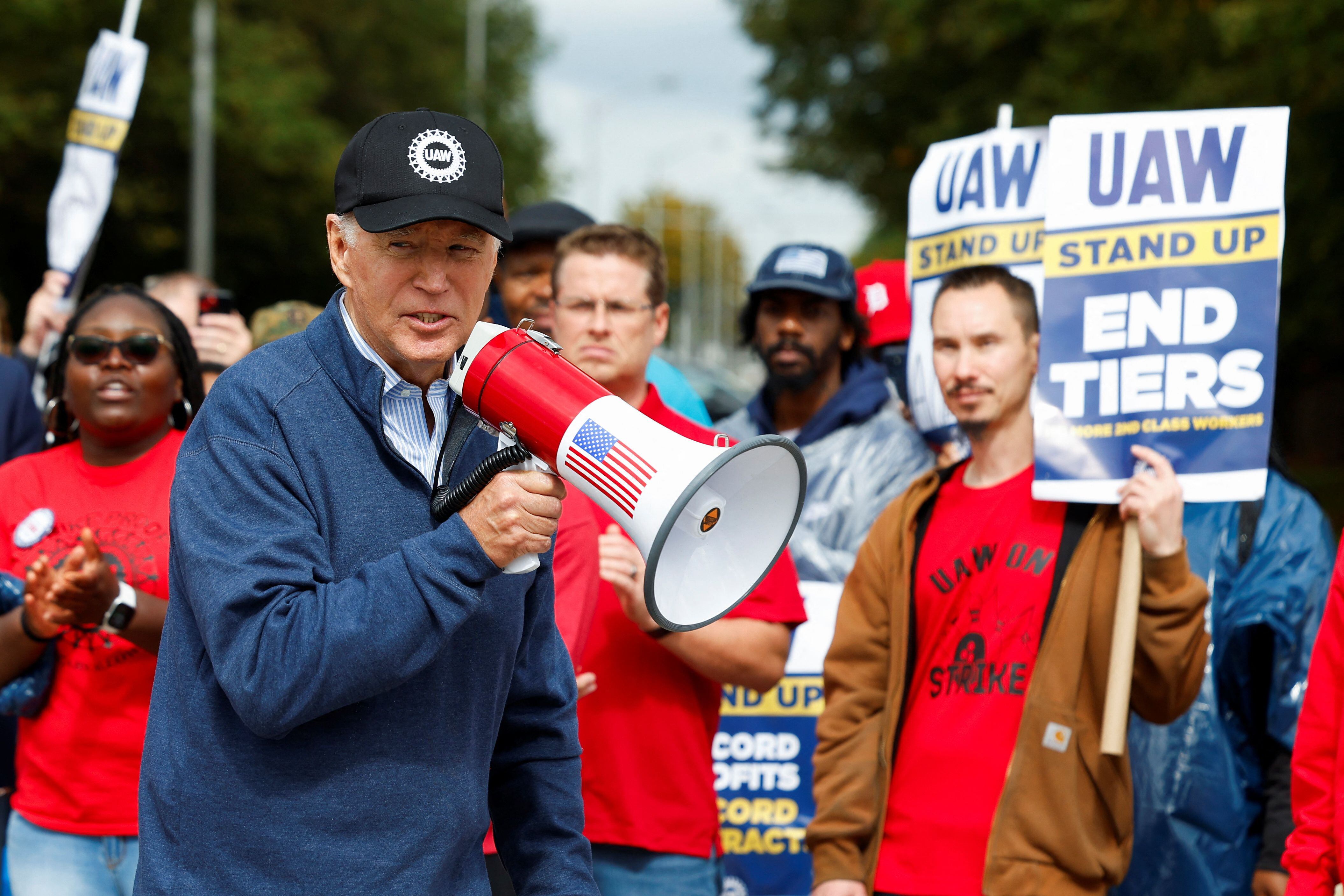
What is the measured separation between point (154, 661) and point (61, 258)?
327 centimetres

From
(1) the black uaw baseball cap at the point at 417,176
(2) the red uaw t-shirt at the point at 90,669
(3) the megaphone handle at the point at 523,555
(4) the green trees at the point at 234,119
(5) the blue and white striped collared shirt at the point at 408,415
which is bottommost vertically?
(2) the red uaw t-shirt at the point at 90,669

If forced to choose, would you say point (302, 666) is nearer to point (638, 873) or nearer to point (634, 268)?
point (638, 873)

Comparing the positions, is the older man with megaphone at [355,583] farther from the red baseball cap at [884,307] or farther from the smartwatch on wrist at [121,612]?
the red baseball cap at [884,307]

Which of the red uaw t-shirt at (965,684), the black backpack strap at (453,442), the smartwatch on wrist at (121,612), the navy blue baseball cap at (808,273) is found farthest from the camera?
the navy blue baseball cap at (808,273)

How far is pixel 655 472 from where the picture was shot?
6.16ft

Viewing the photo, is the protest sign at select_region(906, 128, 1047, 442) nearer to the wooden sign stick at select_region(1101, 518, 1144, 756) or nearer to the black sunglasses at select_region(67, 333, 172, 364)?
the wooden sign stick at select_region(1101, 518, 1144, 756)

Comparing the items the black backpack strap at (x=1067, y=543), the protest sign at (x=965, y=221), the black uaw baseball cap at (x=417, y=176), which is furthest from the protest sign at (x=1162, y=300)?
A: the black uaw baseball cap at (x=417, y=176)

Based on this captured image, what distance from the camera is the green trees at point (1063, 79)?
11.2 m

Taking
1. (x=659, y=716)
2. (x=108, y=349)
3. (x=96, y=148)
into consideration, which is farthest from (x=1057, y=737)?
(x=96, y=148)

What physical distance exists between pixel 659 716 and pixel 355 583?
1.68 metres

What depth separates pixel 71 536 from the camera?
10.8 feet

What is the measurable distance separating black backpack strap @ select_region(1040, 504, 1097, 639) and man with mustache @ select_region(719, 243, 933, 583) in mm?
1222

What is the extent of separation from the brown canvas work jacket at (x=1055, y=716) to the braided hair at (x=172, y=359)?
5.95 feet

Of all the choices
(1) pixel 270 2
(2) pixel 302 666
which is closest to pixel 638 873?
(2) pixel 302 666
